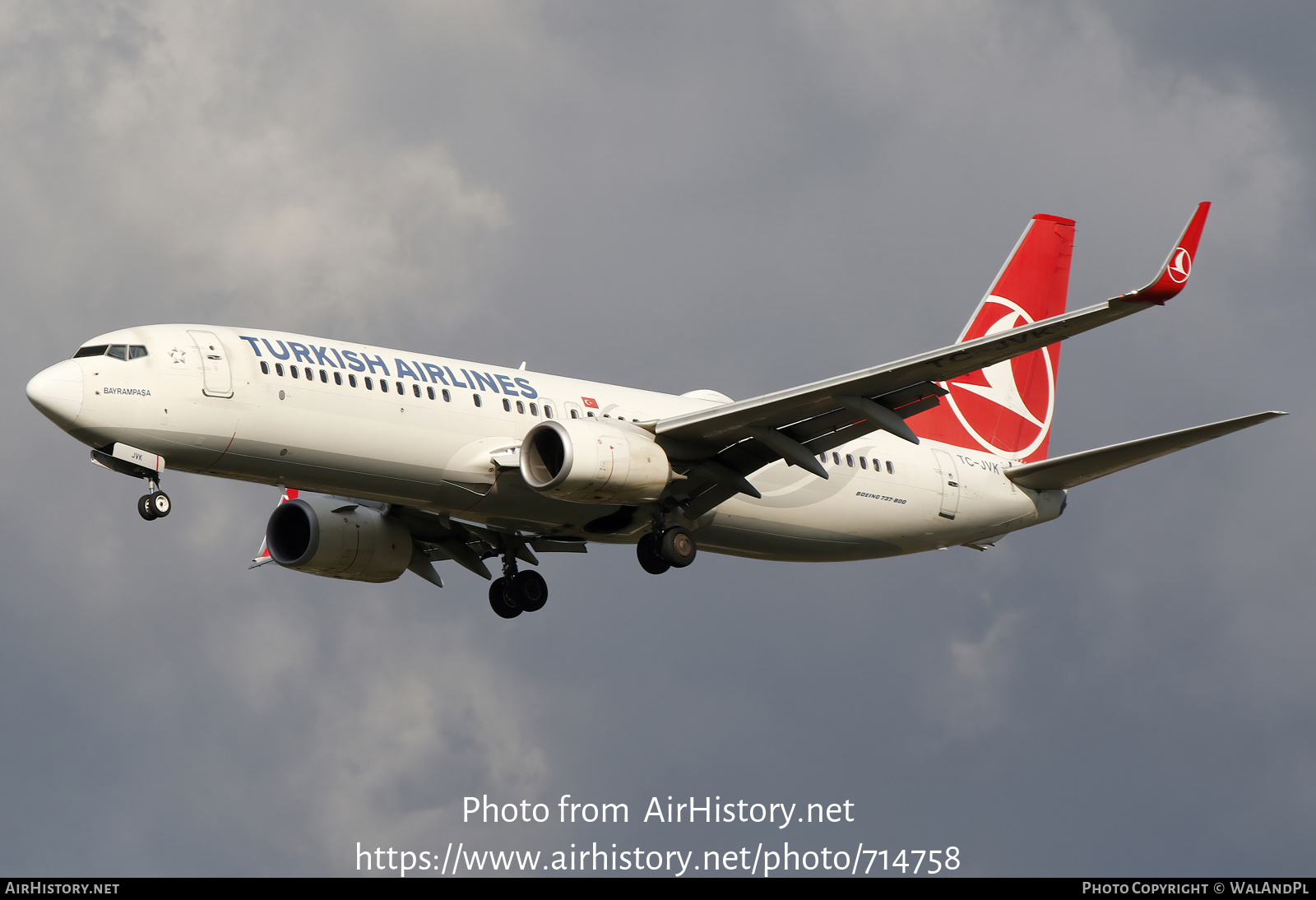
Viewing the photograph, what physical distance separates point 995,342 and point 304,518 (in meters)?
17.9

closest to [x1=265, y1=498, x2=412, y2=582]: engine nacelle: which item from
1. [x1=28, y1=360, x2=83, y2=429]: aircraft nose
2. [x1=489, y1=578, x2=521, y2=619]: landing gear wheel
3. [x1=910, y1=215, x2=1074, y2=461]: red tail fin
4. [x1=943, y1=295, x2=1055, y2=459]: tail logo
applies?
[x1=489, y1=578, x2=521, y2=619]: landing gear wheel

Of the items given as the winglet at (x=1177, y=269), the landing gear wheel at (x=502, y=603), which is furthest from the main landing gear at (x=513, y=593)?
the winglet at (x=1177, y=269)

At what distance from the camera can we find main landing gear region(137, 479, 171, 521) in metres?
32.1

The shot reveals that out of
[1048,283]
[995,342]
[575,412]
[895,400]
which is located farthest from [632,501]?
[1048,283]

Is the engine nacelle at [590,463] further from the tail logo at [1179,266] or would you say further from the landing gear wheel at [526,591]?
the tail logo at [1179,266]

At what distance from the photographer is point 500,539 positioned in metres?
41.6

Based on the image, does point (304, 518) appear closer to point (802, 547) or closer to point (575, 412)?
point (575, 412)

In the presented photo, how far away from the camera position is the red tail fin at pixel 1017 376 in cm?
4500

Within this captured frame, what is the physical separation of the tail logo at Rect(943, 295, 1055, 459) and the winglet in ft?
46.6

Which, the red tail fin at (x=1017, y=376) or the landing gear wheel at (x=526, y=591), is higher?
the red tail fin at (x=1017, y=376)

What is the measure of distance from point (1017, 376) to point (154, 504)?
25.6 metres

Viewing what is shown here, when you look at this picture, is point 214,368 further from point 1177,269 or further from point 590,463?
point 1177,269

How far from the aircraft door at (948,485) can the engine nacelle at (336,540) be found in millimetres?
13710

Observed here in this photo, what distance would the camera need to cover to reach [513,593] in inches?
1649
